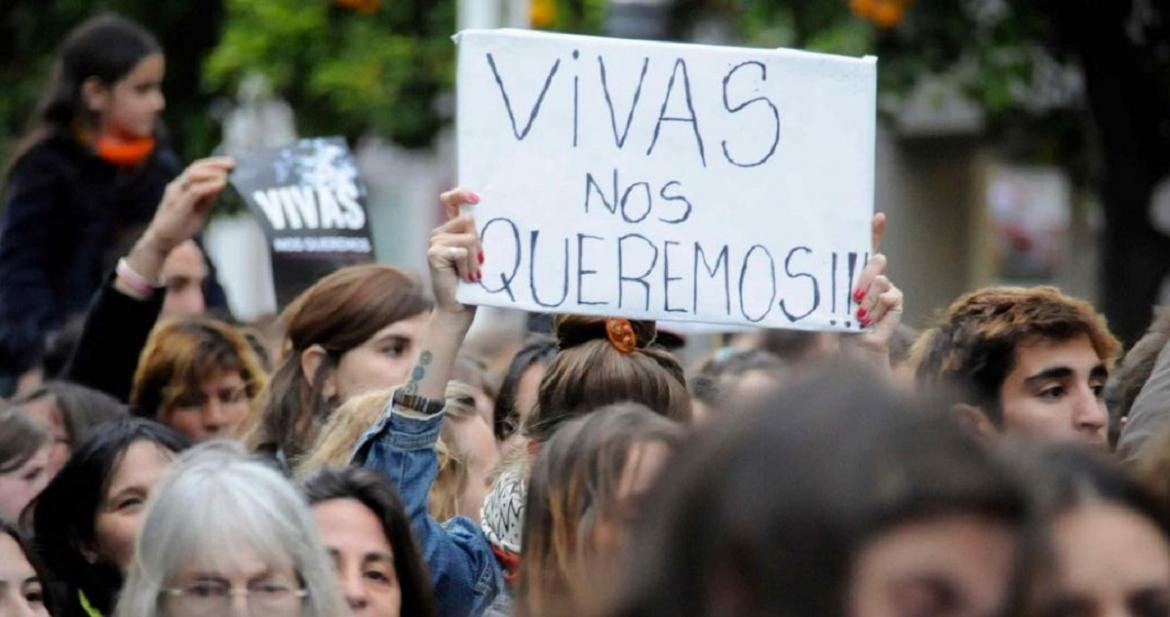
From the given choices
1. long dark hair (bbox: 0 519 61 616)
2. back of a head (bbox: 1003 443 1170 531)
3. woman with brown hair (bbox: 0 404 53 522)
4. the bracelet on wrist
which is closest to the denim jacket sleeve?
long dark hair (bbox: 0 519 61 616)

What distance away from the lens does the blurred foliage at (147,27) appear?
12.3 m

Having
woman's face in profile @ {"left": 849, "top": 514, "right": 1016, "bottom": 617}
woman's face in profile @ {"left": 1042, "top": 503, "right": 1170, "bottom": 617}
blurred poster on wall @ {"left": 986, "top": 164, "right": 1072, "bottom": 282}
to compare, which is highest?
woman's face in profile @ {"left": 849, "top": 514, "right": 1016, "bottom": 617}

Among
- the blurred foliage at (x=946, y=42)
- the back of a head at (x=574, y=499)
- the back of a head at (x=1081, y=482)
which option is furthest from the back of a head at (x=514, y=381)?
the blurred foliage at (x=946, y=42)

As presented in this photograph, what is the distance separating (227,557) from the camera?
3.25 m

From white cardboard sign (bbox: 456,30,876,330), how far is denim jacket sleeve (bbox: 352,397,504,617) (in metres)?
0.30

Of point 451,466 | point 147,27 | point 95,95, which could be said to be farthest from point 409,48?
point 451,466

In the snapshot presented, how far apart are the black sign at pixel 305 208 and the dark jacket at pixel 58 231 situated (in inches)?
18.0

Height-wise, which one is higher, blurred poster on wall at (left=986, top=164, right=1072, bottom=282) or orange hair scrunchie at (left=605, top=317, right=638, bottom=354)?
orange hair scrunchie at (left=605, top=317, right=638, bottom=354)

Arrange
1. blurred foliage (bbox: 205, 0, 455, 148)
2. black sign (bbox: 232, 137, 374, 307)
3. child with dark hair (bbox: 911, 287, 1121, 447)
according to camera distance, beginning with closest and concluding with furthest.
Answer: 1. child with dark hair (bbox: 911, 287, 1121, 447)
2. black sign (bbox: 232, 137, 374, 307)
3. blurred foliage (bbox: 205, 0, 455, 148)

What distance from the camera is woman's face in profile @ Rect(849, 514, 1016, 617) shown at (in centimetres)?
150

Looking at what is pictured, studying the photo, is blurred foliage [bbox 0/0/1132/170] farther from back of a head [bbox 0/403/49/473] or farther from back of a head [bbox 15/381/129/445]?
back of a head [bbox 0/403/49/473]

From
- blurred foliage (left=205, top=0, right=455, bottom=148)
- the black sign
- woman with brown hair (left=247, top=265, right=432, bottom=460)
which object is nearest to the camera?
woman with brown hair (left=247, top=265, right=432, bottom=460)

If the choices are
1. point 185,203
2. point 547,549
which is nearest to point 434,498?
point 185,203

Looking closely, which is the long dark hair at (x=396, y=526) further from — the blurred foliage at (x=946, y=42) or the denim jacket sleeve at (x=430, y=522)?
the blurred foliage at (x=946, y=42)
